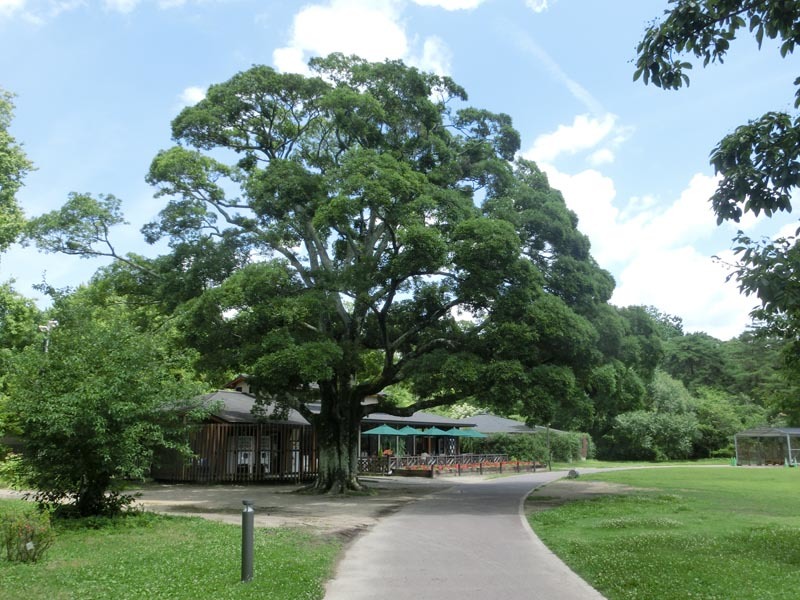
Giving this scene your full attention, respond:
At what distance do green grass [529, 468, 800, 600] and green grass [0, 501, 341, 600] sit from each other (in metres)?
3.87

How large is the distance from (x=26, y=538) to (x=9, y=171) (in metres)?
21.0

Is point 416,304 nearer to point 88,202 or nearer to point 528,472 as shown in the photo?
point 88,202

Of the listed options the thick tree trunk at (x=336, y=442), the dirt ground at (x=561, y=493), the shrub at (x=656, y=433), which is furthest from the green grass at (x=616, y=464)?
the thick tree trunk at (x=336, y=442)

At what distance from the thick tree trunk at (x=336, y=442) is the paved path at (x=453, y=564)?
7771mm

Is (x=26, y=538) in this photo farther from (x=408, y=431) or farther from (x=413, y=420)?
(x=413, y=420)

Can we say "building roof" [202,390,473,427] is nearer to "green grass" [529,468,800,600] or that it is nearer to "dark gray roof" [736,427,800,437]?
"green grass" [529,468,800,600]

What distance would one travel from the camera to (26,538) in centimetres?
847

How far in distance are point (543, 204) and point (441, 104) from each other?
577 centimetres

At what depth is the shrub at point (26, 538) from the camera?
8.41 meters

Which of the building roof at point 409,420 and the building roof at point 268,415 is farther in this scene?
the building roof at point 409,420

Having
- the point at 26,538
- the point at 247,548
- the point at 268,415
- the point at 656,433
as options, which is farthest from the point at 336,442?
the point at 656,433

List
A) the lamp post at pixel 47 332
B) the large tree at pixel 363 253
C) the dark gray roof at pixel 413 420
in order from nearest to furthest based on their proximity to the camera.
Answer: the lamp post at pixel 47 332 → the large tree at pixel 363 253 → the dark gray roof at pixel 413 420

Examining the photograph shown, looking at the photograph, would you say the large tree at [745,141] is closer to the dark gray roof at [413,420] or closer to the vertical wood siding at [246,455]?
the vertical wood siding at [246,455]

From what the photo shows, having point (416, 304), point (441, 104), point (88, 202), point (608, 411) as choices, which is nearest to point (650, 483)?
point (608, 411)
